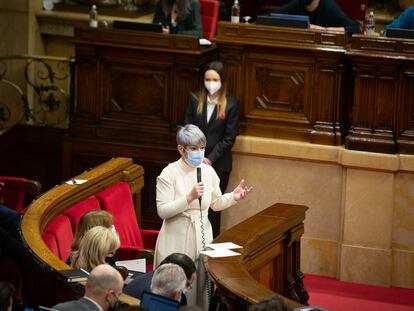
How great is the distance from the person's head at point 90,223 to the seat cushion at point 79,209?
2.46 ft

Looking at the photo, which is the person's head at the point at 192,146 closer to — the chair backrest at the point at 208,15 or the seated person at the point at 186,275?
the seated person at the point at 186,275

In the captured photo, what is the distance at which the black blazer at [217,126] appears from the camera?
930 cm

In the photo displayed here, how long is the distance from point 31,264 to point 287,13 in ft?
14.2

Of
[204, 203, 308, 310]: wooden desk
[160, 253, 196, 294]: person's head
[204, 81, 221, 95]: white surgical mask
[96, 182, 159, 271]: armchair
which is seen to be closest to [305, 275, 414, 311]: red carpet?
[204, 203, 308, 310]: wooden desk

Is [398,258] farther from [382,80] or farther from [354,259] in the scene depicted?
[382,80]

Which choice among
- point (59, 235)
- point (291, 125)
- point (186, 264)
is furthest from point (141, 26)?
point (186, 264)

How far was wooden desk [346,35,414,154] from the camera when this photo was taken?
9.10m

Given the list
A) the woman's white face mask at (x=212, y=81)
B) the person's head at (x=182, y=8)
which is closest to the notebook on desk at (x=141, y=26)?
the person's head at (x=182, y=8)

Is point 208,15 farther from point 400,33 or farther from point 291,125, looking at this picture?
point 400,33

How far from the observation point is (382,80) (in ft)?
30.1

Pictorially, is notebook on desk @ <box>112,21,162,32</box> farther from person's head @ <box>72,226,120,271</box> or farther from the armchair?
person's head @ <box>72,226,120,271</box>

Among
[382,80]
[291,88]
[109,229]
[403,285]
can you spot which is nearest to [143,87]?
[291,88]

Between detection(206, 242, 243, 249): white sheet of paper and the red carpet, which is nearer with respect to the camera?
detection(206, 242, 243, 249): white sheet of paper

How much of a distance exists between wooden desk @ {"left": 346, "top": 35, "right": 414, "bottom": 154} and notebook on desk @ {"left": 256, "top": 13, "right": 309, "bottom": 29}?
0.44 metres
